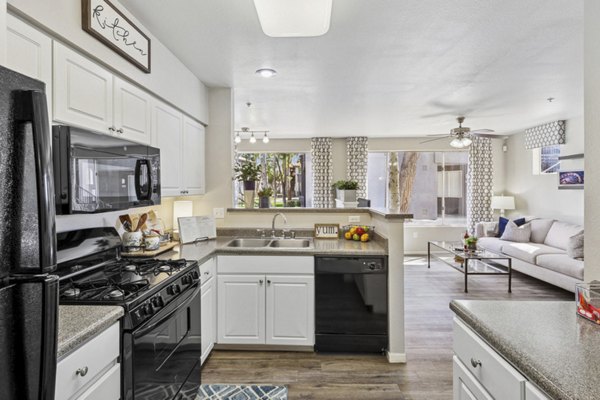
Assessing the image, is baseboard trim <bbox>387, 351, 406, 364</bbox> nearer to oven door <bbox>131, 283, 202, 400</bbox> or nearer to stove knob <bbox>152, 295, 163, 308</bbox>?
oven door <bbox>131, 283, 202, 400</bbox>

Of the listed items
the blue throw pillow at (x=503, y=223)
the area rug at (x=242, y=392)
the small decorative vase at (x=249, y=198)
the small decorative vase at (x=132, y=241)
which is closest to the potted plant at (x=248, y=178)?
the small decorative vase at (x=249, y=198)

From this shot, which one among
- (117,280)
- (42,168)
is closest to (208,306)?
(117,280)

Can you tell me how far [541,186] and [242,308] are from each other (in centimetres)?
599

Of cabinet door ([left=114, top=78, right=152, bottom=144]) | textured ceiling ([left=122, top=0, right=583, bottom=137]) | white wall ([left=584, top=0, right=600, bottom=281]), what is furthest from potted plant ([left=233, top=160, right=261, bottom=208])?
white wall ([left=584, top=0, right=600, bottom=281])

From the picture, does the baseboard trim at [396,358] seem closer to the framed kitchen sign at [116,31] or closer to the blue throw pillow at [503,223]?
the framed kitchen sign at [116,31]

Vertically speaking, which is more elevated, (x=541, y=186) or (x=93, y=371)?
(x=541, y=186)

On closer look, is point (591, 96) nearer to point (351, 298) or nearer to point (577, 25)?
point (577, 25)

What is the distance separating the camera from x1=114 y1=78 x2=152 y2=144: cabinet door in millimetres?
2016

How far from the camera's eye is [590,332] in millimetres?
1053

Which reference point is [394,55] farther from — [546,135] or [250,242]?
[546,135]

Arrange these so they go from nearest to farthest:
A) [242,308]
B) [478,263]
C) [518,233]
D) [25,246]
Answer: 1. [25,246]
2. [242,308]
3. [478,263]
4. [518,233]

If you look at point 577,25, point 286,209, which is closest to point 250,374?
point 286,209

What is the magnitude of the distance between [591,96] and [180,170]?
270 centimetres

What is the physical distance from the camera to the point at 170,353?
1.77 m
